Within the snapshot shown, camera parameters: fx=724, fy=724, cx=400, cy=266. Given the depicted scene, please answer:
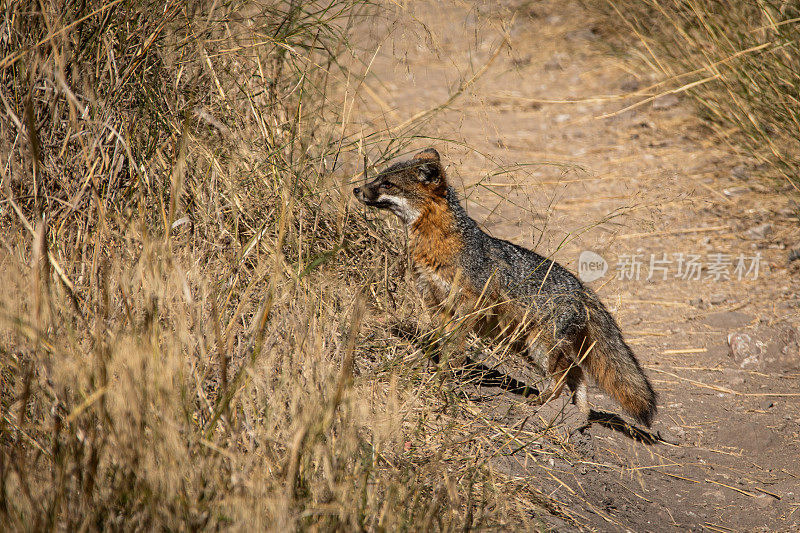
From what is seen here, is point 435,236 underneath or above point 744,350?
above

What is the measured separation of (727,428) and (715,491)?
694 millimetres

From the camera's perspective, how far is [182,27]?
3570mm

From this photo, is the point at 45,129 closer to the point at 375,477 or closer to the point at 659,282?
the point at 375,477

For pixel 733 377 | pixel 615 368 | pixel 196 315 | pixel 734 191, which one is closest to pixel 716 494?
pixel 615 368

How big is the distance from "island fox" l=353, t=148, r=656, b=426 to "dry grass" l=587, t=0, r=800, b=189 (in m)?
1.92

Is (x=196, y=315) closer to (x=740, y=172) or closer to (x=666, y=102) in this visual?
(x=740, y=172)

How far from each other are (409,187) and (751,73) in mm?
3482

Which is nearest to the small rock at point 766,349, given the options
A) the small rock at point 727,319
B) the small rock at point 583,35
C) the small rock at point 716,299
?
the small rock at point 727,319

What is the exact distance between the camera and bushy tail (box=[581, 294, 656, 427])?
13.4ft

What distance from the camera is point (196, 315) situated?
279 centimetres

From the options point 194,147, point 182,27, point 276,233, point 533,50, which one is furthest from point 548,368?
point 533,50

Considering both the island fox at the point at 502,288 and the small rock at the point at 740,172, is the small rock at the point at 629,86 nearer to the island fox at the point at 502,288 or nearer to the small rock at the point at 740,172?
the small rock at the point at 740,172

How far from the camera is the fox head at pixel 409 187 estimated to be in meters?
4.15

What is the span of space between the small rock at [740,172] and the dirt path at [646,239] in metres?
0.02
